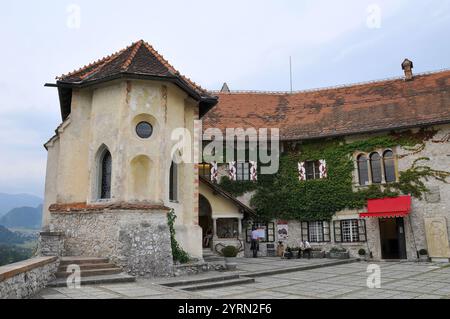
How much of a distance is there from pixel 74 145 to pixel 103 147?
1466mm

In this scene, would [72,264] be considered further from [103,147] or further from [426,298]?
[426,298]

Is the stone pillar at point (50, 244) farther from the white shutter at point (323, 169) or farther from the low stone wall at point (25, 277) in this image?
the white shutter at point (323, 169)

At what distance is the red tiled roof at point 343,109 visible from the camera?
2333 centimetres

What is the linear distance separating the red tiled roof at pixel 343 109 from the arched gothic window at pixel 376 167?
1.80 m

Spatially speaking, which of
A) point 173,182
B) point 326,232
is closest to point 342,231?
point 326,232

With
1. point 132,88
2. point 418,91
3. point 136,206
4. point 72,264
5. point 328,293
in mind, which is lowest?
point 328,293

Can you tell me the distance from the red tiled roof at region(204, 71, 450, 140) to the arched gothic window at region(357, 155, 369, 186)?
1.82m

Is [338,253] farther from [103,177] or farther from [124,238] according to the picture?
[103,177]

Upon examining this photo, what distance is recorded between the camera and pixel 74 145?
49.3ft

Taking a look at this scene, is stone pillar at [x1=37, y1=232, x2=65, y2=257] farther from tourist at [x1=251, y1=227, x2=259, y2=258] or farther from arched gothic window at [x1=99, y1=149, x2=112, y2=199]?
tourist at [x1=251, y1=227, x2=259, y2=258]

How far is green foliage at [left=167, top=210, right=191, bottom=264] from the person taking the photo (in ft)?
45.8

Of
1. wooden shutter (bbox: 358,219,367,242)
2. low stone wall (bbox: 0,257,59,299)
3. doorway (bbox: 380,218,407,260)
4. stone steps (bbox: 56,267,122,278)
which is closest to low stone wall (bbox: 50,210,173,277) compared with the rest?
stone steps (bbox: 56,267,122,278)

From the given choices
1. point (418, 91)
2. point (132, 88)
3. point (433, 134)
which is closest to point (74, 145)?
point (132, 88)

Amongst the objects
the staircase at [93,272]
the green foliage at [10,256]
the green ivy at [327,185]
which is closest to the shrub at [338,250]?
the green ivy at [327,185]
